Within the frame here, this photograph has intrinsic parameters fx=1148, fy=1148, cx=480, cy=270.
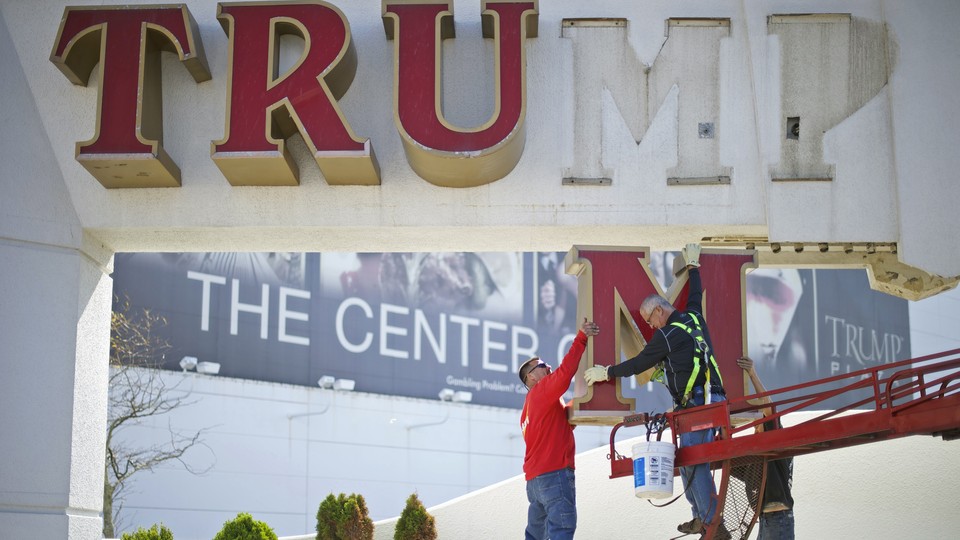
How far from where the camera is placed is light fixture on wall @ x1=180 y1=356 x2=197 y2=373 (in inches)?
1351

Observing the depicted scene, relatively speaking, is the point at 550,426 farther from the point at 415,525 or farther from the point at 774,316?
the point at 774,316

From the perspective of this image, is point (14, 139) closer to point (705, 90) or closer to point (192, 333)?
point (705, 90)

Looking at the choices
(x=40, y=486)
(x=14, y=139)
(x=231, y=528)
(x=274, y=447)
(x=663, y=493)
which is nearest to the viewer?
(x=663, y=493)

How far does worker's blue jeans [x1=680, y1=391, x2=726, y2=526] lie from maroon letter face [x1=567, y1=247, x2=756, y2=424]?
1328 mm

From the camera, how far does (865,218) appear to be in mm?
11000

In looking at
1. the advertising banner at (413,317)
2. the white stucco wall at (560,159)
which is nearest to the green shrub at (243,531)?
the white stucco wall at (560,159)

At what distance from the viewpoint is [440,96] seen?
10969 mm

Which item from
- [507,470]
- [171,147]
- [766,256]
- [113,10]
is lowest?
[507,470]

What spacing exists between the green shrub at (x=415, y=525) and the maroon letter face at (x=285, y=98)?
4.41 metres

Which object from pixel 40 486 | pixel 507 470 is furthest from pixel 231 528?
pixel 507 470

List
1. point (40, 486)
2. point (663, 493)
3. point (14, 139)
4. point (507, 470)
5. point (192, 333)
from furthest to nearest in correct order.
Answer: point (507, 470), point (192, 333), point (14, 139), point (40, 486), point (663, 493)

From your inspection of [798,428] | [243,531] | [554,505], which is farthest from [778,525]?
[243,531]

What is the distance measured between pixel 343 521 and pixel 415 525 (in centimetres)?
87

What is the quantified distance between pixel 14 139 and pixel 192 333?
2400cm
